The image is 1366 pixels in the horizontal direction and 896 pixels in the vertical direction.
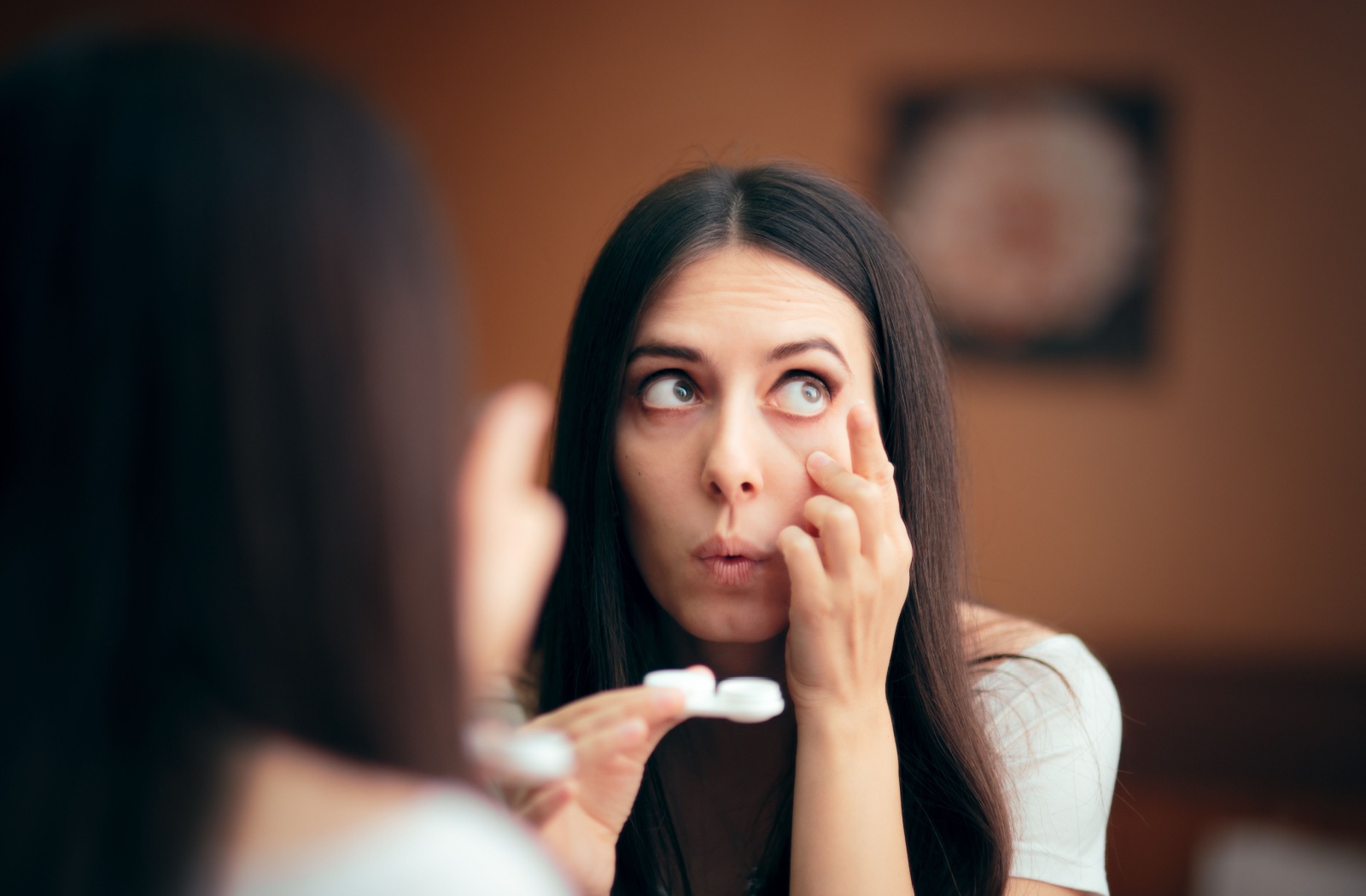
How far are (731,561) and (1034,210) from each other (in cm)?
242

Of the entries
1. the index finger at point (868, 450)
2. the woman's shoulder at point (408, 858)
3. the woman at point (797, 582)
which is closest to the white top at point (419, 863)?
the woman's shoulder at point (408, 858)

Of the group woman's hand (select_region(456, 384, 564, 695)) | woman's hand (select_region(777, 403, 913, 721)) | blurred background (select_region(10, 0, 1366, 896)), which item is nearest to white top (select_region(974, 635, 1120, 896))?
woman's hand (select_region(777, 403, 913, 721))

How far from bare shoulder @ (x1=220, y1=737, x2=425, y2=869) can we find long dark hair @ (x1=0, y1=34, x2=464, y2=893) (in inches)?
0.4

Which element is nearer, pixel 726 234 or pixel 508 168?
pixel 726 234

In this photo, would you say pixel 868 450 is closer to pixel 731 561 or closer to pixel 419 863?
pixel 731 561

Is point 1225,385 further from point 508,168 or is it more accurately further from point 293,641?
point 293,641

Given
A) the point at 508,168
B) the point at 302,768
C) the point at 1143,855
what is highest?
the point at 508,168

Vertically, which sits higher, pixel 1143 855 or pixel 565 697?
pixel 565 697

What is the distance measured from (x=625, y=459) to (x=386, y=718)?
0.58 m

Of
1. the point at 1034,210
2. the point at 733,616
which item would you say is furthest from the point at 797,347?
the point at 1034,210

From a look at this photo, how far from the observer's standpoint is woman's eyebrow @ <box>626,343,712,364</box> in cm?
101

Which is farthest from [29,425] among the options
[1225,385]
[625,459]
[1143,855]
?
[1225,385]

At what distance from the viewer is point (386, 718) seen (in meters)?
0.50

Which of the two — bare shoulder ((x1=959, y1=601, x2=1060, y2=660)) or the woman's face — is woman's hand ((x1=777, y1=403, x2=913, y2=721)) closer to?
the woman's face
